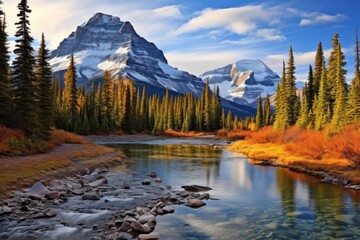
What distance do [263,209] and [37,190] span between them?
1418 centimetres

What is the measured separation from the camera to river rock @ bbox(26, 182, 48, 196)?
23.5 meters

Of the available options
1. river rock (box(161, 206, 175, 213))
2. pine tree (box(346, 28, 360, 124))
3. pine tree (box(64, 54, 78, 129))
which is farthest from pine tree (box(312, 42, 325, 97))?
river rock (box(161, 206, 175, 213))

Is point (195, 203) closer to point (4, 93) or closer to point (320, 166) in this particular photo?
point (320, 166)

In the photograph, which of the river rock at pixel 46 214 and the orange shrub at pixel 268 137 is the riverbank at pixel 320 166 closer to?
the orange shrub at pixel 268 137

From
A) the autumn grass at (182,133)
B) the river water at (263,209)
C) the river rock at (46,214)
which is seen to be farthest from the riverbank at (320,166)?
the autumn grass at (182,133)

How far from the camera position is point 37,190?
24109mm

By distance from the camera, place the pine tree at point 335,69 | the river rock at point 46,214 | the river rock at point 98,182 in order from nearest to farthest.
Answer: the river rock at point 46,214 < the river rock at point 98,182 < the pine tree at point 335,69

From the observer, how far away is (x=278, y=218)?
21.3 m

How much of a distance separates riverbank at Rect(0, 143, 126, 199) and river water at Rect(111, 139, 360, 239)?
6.53m

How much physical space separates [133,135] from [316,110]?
2189 inches

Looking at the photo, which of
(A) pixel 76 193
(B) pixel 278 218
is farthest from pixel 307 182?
(A) pixel 76 193

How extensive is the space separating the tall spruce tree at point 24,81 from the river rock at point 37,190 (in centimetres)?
1621

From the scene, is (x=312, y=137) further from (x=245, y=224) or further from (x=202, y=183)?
(x=245, y=224)

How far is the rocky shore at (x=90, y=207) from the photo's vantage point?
56.7ft
